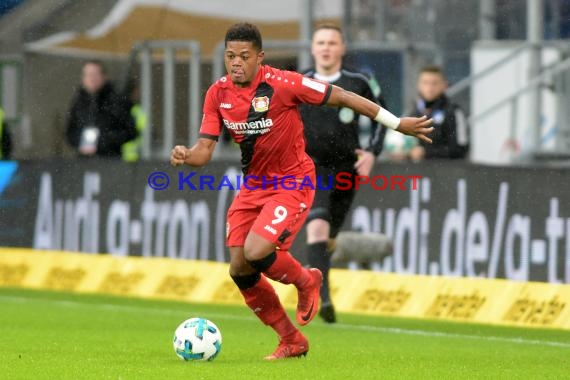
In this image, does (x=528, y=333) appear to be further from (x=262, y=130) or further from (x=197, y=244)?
(x=197, y=244)

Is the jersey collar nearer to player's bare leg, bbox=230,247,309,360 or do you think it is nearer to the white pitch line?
the white pitch line

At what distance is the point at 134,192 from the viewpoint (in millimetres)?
17281

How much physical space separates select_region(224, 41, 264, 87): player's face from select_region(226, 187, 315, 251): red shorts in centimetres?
76

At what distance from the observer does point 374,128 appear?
13.4m

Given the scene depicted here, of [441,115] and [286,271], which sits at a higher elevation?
[441,115]

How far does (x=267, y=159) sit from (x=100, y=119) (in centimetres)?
820

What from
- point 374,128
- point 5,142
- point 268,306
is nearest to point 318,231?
point 374,128

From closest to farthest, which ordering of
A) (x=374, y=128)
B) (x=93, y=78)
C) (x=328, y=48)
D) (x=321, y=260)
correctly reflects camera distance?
(x=328, y=48) < (x=321, y=260) < (x=374, y=128) < (x=93, y=78)

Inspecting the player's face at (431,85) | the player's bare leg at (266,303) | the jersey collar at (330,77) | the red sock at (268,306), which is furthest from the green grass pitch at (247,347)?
the player's face at (431,85)

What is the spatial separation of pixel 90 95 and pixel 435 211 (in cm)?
535

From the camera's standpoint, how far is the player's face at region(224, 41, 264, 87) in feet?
33.1

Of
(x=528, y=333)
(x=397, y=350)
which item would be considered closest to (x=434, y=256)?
(x=528, y=333)

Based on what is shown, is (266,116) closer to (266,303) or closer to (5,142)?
(266,303)

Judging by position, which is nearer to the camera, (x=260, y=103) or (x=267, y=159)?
(x=260, y=103)
